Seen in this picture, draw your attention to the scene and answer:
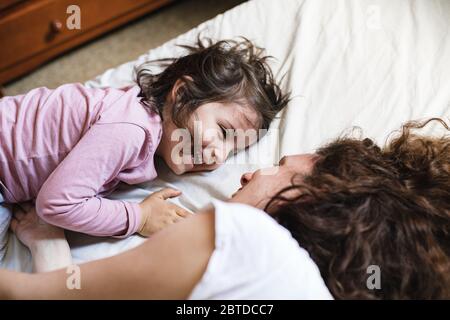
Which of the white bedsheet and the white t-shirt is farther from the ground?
the white bedsheet

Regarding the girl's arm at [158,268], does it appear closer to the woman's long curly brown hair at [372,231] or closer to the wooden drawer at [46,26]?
the woman's long curly brown hair at [372,231]

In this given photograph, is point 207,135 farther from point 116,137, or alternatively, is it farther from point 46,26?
point 46,26

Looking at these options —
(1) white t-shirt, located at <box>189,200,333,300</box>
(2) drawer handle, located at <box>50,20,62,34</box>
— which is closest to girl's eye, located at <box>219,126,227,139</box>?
(1) white t-shirt, located at <box>189,200,333,300</box>

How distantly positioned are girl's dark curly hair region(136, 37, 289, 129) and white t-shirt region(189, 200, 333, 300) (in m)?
0.44

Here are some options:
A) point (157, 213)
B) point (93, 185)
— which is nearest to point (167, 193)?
point (157, 213)

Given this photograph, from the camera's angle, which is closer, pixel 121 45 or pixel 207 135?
pixel 207 135

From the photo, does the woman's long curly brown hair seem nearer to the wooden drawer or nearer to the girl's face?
the girl's face

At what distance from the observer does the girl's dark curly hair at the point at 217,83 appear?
3.42 ft

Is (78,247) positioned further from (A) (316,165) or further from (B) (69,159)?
(A) (316,165)

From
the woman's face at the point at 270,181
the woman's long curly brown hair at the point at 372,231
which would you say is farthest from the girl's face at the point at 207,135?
the woman's long curly brown hair at the point at 372,231

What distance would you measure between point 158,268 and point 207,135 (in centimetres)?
40

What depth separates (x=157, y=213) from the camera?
99cm

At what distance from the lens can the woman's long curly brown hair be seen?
71 centimetres

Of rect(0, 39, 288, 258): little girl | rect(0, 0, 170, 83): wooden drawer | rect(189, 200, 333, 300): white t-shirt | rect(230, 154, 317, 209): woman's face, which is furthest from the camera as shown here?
rect(0, 0, 170, 83): wooden drawer
